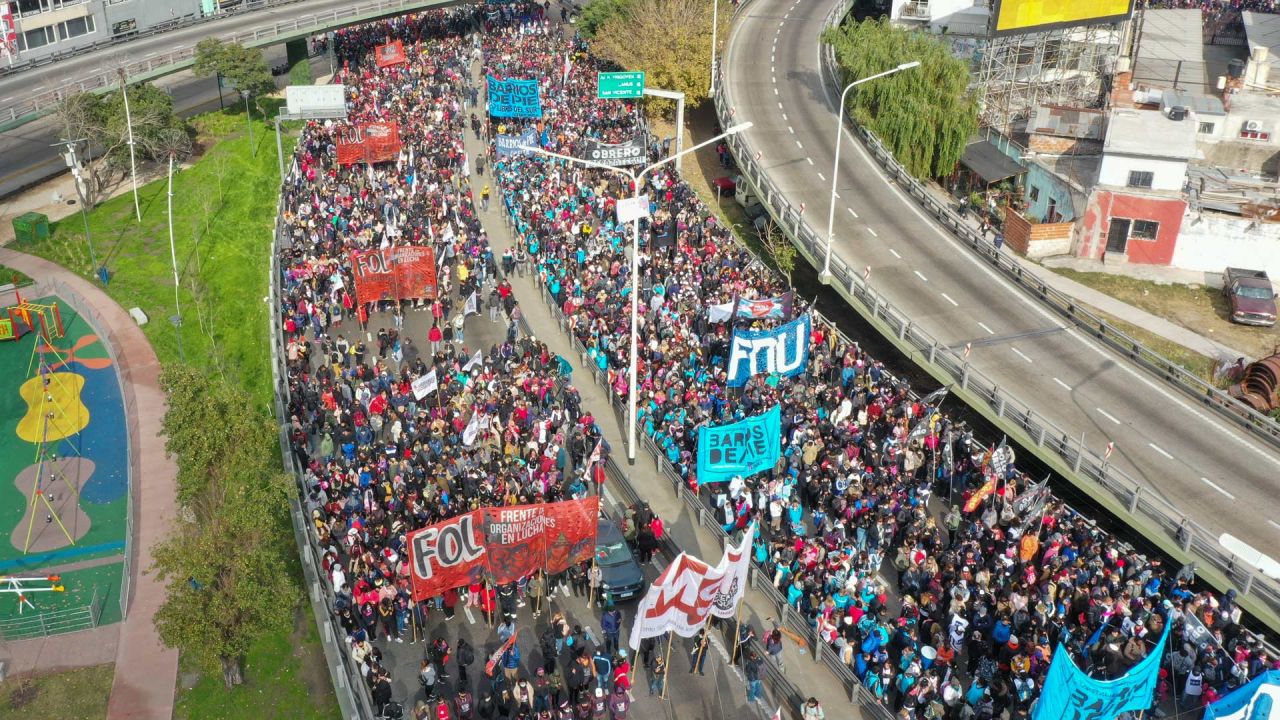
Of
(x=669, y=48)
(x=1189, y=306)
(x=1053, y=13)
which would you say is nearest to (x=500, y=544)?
(x=1189, y=306)

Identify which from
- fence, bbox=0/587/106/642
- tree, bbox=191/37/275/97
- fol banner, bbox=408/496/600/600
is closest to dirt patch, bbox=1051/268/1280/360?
fol banner, bbox=408/496/600/600

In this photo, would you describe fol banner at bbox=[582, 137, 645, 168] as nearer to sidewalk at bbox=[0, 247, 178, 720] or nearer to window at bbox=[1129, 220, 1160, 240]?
sidewalk at bbox=[0, 247, 178, 720]

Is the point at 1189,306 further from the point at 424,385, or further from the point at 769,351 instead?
the point at 424,385

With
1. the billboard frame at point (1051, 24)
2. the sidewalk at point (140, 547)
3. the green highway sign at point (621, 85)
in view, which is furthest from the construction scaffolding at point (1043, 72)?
the sidewalk at point (140, 547)

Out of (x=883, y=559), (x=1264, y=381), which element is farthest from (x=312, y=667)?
(x=1264, y=381)

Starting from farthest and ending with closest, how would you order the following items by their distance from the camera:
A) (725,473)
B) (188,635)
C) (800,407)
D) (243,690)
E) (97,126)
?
1. (97,126)
2. (800,407)
3. (725,473)
4. (243,690)
5. (188,635)

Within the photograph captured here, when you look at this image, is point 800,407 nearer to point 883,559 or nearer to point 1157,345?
point 883,559

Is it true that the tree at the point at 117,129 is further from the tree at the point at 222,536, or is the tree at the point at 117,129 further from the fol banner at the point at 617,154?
the tree at the point at 222,536
